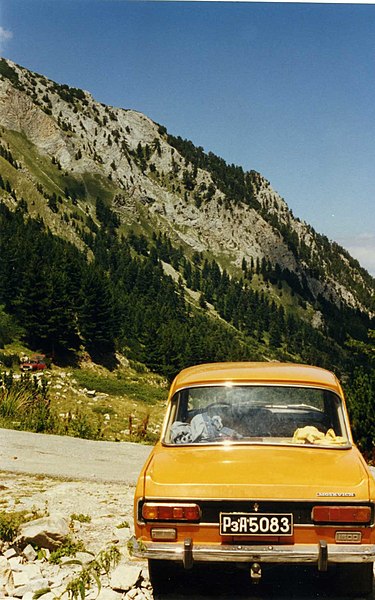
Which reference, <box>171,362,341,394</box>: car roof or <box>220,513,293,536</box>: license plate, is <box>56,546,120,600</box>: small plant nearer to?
<box>220,513,293,536</box>: license plate

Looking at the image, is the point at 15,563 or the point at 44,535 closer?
the point at 15,563

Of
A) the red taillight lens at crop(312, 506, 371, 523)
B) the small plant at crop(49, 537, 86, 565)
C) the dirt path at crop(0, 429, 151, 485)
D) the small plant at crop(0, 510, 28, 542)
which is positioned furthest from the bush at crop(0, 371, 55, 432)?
the red taillight lens at crop(312, 506, 371, 523)

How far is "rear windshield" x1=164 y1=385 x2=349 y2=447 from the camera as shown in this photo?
489 cm

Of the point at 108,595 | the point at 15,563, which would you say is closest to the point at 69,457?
the point at 15,563

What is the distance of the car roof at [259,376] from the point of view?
5.05 metres

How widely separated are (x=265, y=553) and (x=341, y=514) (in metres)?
0.60

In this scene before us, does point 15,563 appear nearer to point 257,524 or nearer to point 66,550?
point 66,550

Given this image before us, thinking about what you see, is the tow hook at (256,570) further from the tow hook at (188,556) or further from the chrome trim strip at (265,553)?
the tow hook at (188,556)

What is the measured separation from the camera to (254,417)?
5152 millimetres

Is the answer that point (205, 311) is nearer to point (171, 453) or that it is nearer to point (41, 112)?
point (41, 112)

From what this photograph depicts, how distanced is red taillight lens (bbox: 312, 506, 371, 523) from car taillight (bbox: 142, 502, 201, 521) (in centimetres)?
85

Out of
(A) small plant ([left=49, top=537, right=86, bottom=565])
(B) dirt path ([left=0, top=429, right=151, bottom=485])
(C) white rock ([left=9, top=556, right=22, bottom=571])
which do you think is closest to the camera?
(C) white rock ([left=9, top=556, right=22, bottom=571])

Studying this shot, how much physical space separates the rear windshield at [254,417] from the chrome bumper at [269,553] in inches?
41.3

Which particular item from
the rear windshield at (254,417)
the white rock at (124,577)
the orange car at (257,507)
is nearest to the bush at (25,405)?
the rear windshield at (254,417)
